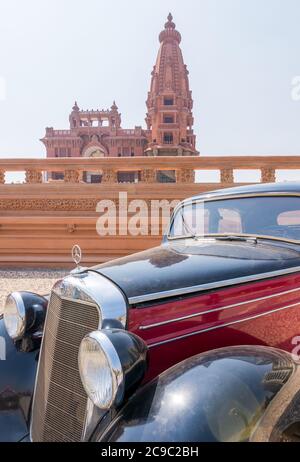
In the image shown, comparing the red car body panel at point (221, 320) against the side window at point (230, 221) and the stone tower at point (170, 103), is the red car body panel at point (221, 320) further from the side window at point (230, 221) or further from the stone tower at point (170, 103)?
the stone tower at point (170, 103)

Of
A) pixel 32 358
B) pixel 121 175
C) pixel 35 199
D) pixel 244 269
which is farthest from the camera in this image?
pixel 121 175

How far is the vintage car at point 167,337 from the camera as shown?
1460 mm

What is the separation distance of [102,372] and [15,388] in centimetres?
107

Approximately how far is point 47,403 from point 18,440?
0.29m

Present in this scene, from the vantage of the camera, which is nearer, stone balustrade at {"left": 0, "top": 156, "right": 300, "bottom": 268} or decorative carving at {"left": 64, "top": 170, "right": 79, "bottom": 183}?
stone balustrade at {"left": 0, "top": 156, "right": 300, "bottom": 268}

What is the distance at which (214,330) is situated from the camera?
204 cm

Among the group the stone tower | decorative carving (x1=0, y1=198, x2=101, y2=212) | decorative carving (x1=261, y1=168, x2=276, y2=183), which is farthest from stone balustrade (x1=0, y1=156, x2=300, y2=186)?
Answer: the stone tower

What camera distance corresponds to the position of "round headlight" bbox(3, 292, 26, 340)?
8.09ft

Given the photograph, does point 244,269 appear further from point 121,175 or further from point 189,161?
point 121,175

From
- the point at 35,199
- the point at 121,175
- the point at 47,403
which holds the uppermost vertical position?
the point at 121,175

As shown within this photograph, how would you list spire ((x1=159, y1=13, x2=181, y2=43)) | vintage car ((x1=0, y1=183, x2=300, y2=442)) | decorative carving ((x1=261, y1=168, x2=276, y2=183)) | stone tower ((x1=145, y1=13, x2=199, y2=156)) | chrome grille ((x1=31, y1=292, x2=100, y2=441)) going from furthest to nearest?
spire ((x1=159, y1=13, x2=181, y2=43))
stone tower ((x1=145, y1=13, x2=199, y2=156))
decorative carving ((x1=261, y1=168, x2=276, y2=183))
chrome grille ((x1=31, y1=292, x2=100, y2=441))
vintage car ((x1=0, y1=183, x2=300, y2=442))

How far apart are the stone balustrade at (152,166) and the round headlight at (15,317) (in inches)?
252

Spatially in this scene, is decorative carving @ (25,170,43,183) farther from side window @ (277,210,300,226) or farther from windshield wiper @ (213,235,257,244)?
side window @ (277,210,300,226)
